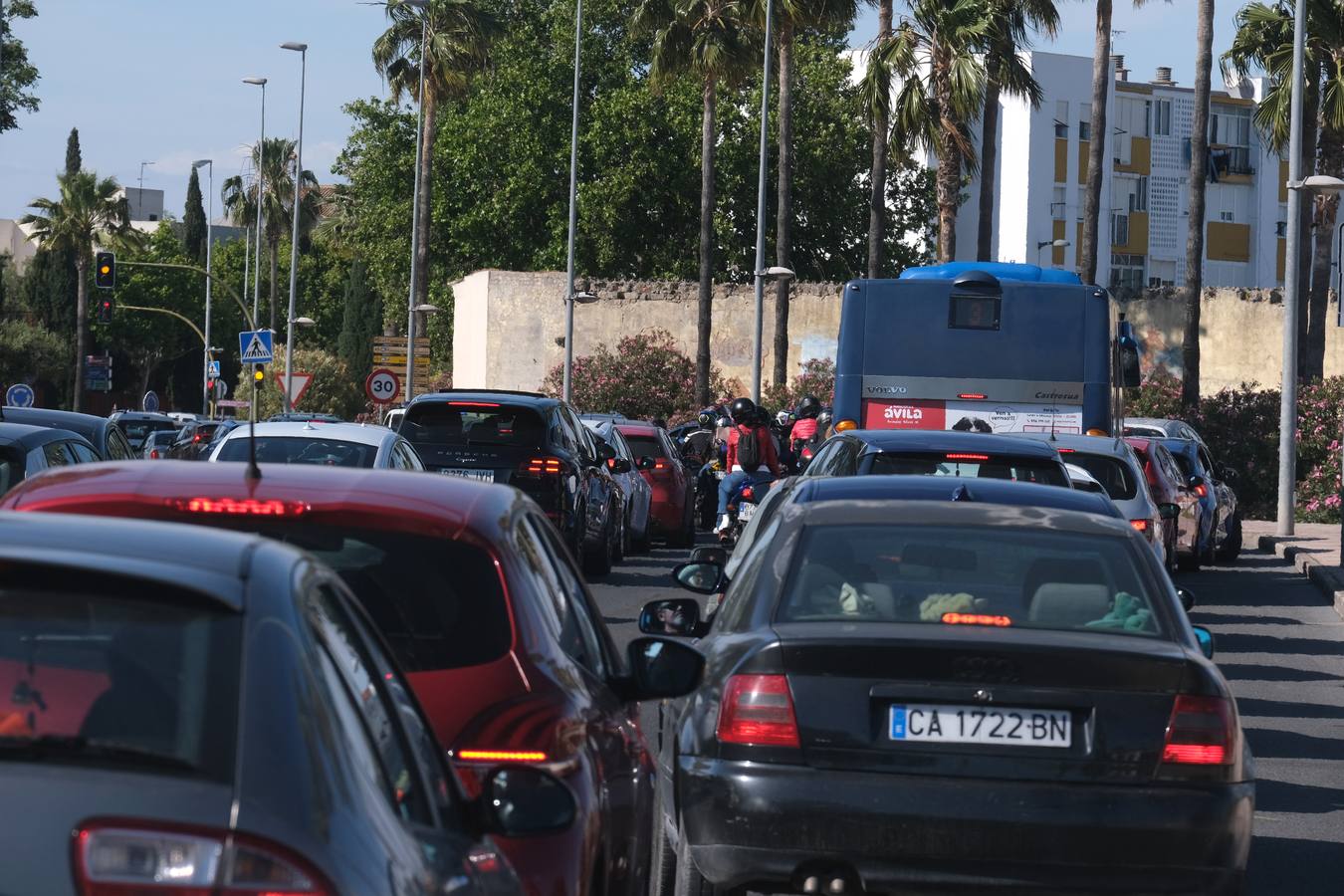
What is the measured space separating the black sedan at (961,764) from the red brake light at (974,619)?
0.07 ft

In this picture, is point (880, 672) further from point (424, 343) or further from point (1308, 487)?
point (424, 343)

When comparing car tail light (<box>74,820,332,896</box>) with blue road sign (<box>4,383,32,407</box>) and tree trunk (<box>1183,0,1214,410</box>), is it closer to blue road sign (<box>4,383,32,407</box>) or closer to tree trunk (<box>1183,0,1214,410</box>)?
tree trunk (<box>1183,0,1214,410</box>)

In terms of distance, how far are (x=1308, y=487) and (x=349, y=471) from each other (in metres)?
36.5

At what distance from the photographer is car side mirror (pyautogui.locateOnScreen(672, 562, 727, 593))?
356 inches

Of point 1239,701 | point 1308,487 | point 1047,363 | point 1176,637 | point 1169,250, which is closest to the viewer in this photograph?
point 1176,637

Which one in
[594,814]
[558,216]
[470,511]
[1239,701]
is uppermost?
[558,216]

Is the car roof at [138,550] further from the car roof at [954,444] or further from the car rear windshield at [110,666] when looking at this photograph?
the car roof at [954,444]

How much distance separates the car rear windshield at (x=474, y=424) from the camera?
67.4 feet

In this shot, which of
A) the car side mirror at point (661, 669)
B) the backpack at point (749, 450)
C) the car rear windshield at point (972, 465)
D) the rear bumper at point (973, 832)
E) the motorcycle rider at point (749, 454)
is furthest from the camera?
the motorcycle rider at point (749, 454)

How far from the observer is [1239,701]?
13.7m

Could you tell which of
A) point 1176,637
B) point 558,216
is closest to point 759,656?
point 1176,637

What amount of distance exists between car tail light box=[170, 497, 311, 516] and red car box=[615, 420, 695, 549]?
22.5 meters

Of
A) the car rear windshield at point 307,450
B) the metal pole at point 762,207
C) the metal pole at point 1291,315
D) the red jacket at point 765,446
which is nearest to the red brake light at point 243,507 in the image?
the car rear windshield at point 307,450

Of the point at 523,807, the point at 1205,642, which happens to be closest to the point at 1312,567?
the point at 1205,642
